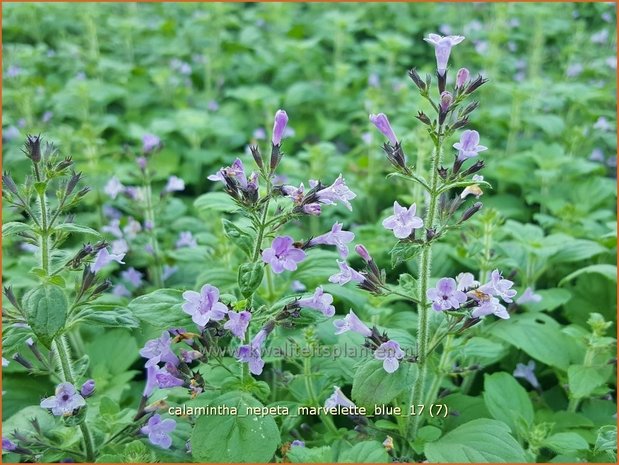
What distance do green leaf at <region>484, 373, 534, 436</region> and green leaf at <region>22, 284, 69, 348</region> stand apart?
2.00 metres

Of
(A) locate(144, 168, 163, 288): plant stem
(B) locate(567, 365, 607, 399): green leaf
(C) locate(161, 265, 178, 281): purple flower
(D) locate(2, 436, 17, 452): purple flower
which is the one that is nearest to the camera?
(D) locate(2, 436, 17, 452): purple flower

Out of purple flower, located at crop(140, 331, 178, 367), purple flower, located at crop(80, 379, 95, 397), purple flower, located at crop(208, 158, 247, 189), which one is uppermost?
purple flower, located at crop(208, 158, 247, 189)

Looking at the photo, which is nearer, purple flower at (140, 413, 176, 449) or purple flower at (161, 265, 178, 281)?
purple flower at (140, 413, 176, 449)

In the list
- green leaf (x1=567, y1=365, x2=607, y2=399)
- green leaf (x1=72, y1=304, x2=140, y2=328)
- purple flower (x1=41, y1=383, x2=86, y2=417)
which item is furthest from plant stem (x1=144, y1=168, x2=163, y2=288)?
green leaf (x1=567, y1=365, x2=607, y2=399)

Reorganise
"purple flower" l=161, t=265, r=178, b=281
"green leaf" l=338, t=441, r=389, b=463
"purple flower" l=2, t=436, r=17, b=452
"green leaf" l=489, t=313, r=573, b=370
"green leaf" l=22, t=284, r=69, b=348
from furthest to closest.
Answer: "purple flower" l=161, t=265, r=178, b=281, "green leaf" l=489, t=313, r=573, b=370, "purple flower" l=2, t=436, r=17, b=452, "green leaf" l=338, t=441, r=389, b=463, "green leaf" l=22, t=284, r=69, b=348

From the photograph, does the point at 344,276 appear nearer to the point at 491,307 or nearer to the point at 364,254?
the point at 364,254

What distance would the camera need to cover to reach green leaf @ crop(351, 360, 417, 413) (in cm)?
264

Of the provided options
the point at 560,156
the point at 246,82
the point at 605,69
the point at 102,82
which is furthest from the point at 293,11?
the point at 560,156

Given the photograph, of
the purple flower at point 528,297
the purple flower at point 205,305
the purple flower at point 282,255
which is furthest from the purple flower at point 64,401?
the purple flower at point 528,297

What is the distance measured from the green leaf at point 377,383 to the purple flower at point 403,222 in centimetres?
54

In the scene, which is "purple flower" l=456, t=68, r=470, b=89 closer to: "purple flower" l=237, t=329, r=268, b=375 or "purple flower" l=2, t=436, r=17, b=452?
"purple flower" l=237, t=329, r=268, b=375

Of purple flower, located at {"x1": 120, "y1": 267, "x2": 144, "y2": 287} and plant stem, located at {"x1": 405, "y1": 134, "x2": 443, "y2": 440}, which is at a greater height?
plant stem, located at {"x1": 405, "y1": 134, "x2": 443, "y2": 440}

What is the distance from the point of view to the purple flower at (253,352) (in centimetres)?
263

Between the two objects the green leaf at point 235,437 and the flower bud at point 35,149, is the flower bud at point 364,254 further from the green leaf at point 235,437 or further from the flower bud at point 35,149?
the flower bud at point 35,149
